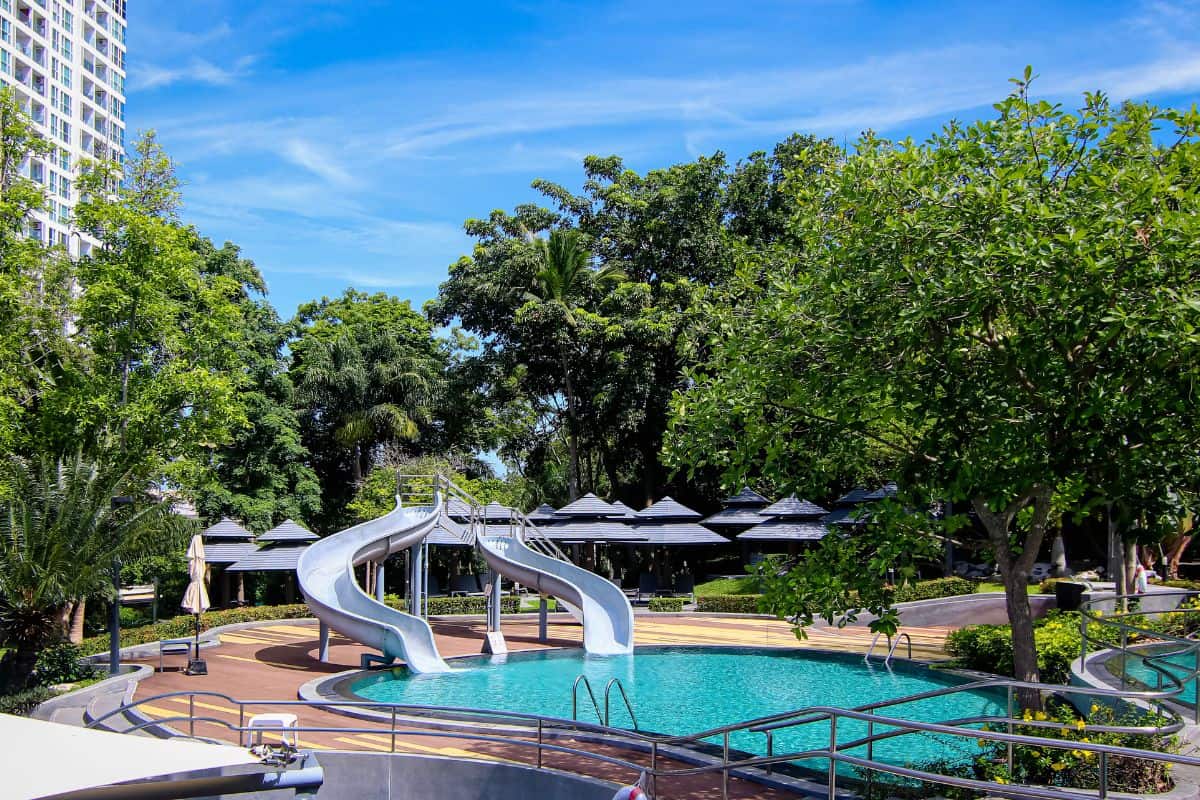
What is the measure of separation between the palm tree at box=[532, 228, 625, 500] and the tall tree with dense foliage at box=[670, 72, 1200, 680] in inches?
1156

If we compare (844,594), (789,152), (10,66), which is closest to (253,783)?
(844,594)

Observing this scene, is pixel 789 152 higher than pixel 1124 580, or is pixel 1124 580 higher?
pixel 789 152

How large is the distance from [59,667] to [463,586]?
63.5 ft

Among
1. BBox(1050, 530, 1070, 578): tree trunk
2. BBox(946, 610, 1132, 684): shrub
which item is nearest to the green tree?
BBox(946, 610, 1132, 684): shrub

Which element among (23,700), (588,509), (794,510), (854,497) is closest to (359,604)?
(23,700)

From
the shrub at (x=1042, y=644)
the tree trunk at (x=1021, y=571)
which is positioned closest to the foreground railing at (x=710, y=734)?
the tree trunk at (x=1021, y=571)

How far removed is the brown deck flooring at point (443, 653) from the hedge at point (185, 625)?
0.51 m

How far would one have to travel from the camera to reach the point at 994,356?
397 inches

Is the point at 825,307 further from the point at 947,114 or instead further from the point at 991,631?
the point at 991,631

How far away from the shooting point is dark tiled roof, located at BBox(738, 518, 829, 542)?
32.8 meters

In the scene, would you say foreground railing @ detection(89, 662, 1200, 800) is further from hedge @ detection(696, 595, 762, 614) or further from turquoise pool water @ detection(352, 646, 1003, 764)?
hedge @ detection(696, 595, 762, 614)

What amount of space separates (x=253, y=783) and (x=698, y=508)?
128 feet

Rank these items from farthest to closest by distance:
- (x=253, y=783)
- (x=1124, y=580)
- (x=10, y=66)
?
(x=10, y=66) < (x=1124, y=580) < (x=253, y=783)

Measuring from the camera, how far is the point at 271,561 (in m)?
25.9
